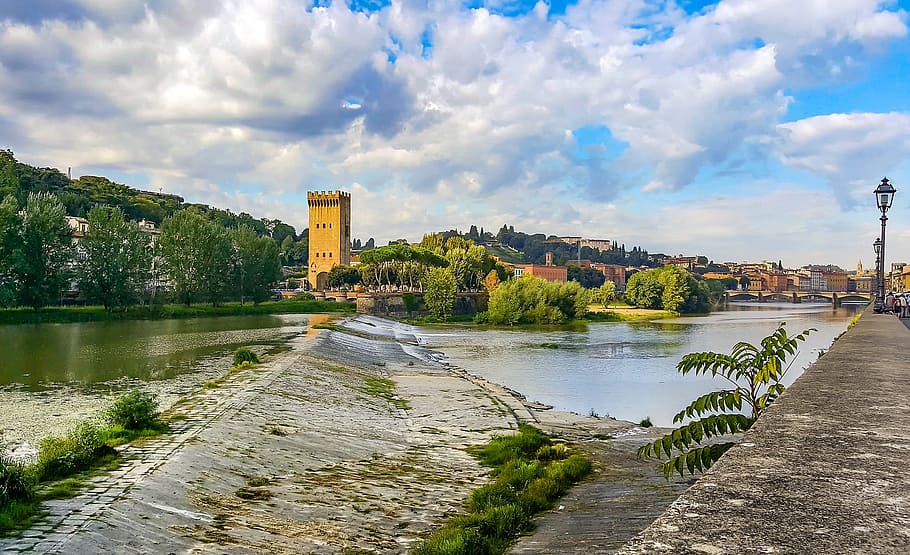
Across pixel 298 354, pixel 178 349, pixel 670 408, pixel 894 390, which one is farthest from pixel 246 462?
pixel 178 349

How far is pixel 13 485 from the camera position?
24.1 ft

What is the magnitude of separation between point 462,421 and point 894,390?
1146 centimetres

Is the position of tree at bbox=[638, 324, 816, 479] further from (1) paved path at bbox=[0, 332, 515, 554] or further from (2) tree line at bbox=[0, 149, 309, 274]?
(2) tree line at bbox=[0, 149, 309, 274]

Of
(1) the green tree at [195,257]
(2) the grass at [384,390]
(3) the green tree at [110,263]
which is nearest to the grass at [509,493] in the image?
(2) the grass at [384,390]

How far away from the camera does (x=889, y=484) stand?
9.16ft

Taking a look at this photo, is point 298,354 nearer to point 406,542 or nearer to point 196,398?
point 196,398

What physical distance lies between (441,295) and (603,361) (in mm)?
42435

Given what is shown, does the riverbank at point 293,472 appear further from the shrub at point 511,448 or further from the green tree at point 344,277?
the green tree at point 344,277

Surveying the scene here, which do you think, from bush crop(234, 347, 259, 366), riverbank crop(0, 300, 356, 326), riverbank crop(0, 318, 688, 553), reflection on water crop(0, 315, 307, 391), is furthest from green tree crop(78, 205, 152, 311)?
riverbank crop(0, 318, 688, 553)

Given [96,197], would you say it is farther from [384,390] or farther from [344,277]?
[384,390]

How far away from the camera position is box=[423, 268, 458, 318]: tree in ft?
253

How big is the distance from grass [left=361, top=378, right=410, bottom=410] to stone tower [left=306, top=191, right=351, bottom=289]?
97149mm

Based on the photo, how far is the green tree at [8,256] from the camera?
45219 mm

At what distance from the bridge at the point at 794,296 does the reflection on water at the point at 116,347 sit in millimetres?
106985
